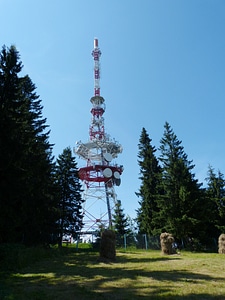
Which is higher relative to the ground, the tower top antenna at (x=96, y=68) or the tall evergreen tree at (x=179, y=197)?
the tower top antenna at (x=96, y=68)

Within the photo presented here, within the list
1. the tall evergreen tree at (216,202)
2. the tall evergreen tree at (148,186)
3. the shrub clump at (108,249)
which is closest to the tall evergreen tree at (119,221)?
the tall evergreen tree at (148,186)

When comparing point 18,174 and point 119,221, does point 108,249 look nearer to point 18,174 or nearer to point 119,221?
point 18,174

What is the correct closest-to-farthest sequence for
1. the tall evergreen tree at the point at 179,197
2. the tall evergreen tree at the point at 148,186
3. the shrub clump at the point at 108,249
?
the shrub clump at the point at 108,249 → the tall evergreen tree at the point at 179,197 → the tall evergreen tree at the point at 148,186

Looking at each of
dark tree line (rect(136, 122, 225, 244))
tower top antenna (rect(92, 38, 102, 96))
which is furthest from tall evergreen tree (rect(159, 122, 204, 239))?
tower top antenna (rect(92, 38, 102, 96))

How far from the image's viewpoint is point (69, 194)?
1155 inches

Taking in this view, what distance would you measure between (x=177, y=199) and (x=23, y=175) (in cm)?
1650

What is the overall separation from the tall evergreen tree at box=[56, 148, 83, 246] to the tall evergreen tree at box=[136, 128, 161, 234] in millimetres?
7248

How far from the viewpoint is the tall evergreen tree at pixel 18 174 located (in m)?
13.8

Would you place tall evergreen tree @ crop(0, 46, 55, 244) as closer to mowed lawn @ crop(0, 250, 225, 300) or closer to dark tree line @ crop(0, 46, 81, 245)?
dark tree line @ crop(0, 46, 81, 245)

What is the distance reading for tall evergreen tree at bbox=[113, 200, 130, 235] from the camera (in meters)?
34.0

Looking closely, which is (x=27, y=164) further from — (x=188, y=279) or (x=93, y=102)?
(x=93, y=102)

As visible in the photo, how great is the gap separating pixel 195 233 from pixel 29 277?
18917 millimetres

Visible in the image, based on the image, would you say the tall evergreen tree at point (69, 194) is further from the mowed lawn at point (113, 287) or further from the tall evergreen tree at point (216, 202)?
the mowed lawn at point (113, 287)

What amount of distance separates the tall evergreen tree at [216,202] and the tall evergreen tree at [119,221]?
10.2 m
